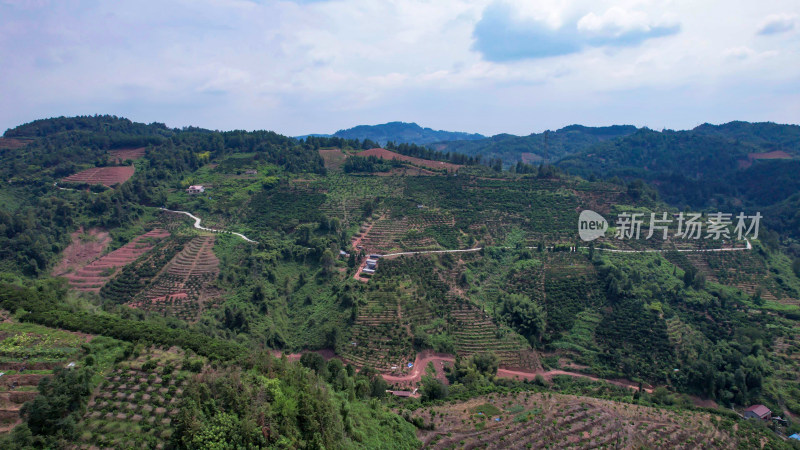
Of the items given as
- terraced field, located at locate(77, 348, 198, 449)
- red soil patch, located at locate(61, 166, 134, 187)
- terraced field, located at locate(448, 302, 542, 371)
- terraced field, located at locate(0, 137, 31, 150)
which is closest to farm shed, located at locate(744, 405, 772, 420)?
terraced field, located at locate(448, 302, 542, 371)

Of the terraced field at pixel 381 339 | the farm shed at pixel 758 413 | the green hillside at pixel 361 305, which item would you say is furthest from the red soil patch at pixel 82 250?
the farm shed at pixel 758 413

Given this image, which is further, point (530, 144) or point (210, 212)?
point (530, 144)

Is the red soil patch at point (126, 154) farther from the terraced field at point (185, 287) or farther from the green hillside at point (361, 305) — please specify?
the terraced field at point (185, 287)

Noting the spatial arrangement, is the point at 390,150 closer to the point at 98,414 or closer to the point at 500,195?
the point at 500,195

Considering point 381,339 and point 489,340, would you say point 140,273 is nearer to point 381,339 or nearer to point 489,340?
point 381,339

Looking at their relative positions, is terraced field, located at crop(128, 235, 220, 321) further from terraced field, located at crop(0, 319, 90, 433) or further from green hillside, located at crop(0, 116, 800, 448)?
terraced field, located at crop(0, 319, 90, 433)

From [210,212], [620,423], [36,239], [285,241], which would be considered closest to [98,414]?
[620,423]

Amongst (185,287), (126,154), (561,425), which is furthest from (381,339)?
(126,154)
